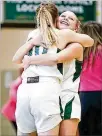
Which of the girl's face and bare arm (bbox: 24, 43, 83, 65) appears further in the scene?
the girl's face

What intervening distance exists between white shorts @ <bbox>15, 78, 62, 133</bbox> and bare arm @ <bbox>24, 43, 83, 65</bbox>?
0.37 ft

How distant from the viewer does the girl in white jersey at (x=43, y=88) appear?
6.72ft

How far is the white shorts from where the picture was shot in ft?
6.72

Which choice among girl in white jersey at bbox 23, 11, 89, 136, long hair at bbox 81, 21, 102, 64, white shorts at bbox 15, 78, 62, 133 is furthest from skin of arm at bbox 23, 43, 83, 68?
long hair at bbox 81, 21, 102, 64

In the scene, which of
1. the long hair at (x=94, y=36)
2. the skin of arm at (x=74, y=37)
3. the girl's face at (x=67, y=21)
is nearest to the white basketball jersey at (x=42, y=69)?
the skin of arm at (x=74, y=37)

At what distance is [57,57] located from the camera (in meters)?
2.10

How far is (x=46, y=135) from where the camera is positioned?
205cm

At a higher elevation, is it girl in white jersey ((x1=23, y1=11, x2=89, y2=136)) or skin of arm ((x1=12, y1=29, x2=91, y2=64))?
skin of arm ((x1=12, y1=29, x2=91, y2=64))

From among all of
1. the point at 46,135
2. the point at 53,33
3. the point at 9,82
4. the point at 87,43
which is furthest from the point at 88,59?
the point at 9,82

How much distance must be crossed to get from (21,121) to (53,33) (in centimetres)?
54

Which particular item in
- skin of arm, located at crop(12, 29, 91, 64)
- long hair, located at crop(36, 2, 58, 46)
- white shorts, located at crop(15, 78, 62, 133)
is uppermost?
long hair, located at crop(36, 2, 58, 46)

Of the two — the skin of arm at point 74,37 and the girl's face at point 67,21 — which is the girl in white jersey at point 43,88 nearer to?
the skin of arm at point 74,37

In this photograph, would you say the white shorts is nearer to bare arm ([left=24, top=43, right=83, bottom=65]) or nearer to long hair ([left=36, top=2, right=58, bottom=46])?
bare arm ([left=24, top=43, right=83, bottom=65])

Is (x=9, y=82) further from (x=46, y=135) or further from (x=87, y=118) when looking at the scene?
(x=46, y=135)
